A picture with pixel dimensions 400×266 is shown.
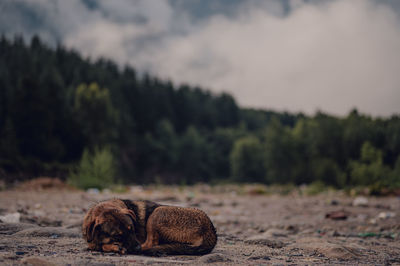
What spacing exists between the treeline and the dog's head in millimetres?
16727

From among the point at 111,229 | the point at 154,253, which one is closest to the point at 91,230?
the point at 111,229

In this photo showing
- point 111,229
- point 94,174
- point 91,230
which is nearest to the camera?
point 111,229

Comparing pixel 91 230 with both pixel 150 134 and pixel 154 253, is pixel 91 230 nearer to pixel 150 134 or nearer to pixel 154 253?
pixel 154 253

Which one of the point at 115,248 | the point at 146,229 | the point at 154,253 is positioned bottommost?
the point at 154,253

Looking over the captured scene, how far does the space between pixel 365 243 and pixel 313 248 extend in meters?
1.77

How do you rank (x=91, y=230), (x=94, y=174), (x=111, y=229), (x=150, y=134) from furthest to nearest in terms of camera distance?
(x=150, y=134), (x=94, y=174), (x=91, y=230), (x=111, y=229)

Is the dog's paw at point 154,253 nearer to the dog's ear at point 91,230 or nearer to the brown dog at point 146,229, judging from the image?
the brown dog at point 146,229

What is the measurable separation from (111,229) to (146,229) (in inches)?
16.5

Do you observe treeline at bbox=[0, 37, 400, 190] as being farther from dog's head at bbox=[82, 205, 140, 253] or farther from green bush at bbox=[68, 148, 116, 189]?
dog's head at bbox=[82, 205, 140, 253]

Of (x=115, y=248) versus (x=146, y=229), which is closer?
(x=115, y=248)

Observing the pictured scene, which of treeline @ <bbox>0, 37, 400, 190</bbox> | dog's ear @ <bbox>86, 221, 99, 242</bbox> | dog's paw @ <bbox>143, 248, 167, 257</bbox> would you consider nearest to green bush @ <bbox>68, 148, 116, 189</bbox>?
treeline @ <bbox>0, 37, 400, 190</bbox>

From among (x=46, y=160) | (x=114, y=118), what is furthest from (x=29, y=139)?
(x=114, y=118)

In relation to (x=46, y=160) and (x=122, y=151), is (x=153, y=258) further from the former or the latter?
(x=122, y=151)

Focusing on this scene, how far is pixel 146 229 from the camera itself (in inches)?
149
